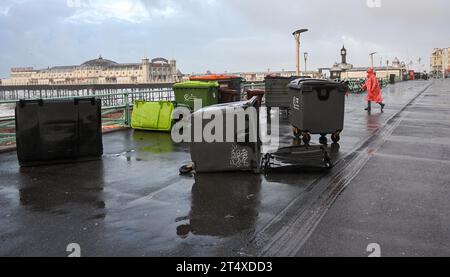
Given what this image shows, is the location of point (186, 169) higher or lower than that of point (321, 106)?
lower

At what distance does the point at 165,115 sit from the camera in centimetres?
1215

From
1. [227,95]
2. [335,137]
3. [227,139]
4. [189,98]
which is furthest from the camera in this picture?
[227,95]

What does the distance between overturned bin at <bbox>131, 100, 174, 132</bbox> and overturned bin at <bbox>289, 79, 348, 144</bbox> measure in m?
3.78

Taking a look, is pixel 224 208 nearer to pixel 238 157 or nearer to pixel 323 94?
pixel 238 157

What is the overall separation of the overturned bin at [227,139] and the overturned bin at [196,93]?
610 centimetres

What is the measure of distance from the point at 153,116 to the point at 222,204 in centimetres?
710

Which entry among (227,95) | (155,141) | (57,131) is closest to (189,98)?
(227,95)

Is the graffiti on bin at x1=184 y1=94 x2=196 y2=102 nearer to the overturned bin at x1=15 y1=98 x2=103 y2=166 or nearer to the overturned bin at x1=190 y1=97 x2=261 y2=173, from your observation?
the overturned bin at x1=15 y1=98 x2=103 y2=166

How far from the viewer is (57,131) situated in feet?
26.4

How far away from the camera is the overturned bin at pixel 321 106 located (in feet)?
33.2

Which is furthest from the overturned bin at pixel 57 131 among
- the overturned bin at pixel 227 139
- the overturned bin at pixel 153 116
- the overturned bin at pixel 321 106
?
the overturned bin at pixel 321 106

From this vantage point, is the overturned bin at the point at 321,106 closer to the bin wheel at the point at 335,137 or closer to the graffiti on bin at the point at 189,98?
the bin wheel at the point at 335,137

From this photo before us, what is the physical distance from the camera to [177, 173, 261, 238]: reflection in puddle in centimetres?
478
